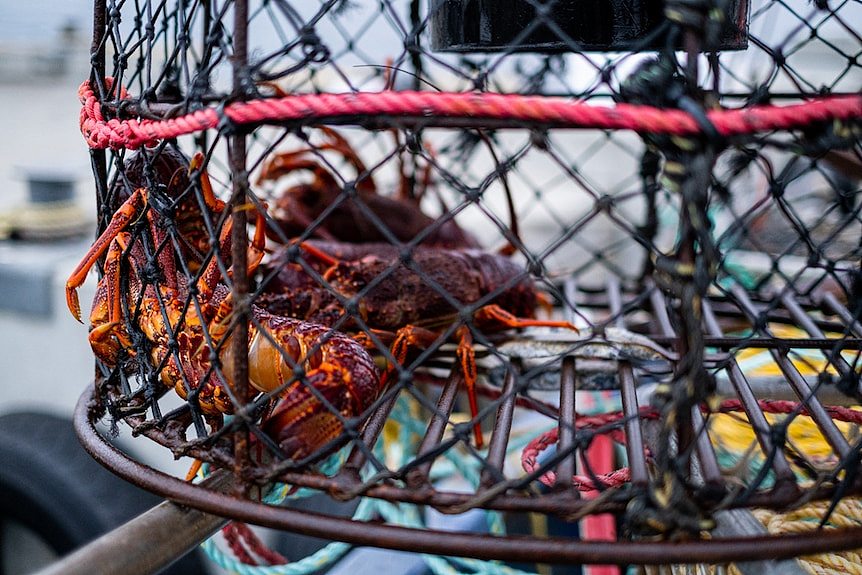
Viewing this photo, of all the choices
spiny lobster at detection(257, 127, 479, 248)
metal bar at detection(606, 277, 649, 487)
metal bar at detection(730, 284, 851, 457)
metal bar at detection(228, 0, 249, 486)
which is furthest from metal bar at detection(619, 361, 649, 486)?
spiny lobster at detection(257, 127, 479, 248)

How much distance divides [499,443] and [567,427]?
0.19 feet

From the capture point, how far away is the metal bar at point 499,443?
42cm

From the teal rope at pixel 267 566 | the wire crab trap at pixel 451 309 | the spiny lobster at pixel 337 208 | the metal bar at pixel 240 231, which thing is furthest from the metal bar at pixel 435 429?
the spiny lobster at pixel 337 208

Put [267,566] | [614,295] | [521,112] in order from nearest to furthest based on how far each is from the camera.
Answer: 1. [521,112]
2. [267,566]
3. [614,295]

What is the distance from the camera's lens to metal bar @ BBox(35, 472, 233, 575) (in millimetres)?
421

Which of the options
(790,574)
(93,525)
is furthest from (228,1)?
(93,525)

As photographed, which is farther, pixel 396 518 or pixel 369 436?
pixel 396 518

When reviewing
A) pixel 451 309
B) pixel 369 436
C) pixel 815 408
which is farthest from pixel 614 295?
pixel 369 436

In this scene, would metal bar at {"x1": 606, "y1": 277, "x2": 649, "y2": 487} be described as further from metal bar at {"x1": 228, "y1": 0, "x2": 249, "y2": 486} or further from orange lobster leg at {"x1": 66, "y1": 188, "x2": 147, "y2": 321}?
orange lobster leg at {"x1": 66, "y1": 188, "x2": 147, "y2": 321}

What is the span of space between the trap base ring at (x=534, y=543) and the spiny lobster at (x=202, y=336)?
45mm

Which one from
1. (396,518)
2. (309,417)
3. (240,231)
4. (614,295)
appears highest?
(240,231)

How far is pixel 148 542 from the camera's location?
0.45 metres

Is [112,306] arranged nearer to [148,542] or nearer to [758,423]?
[148,542]

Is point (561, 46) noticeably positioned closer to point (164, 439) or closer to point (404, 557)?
point (164, 439)
